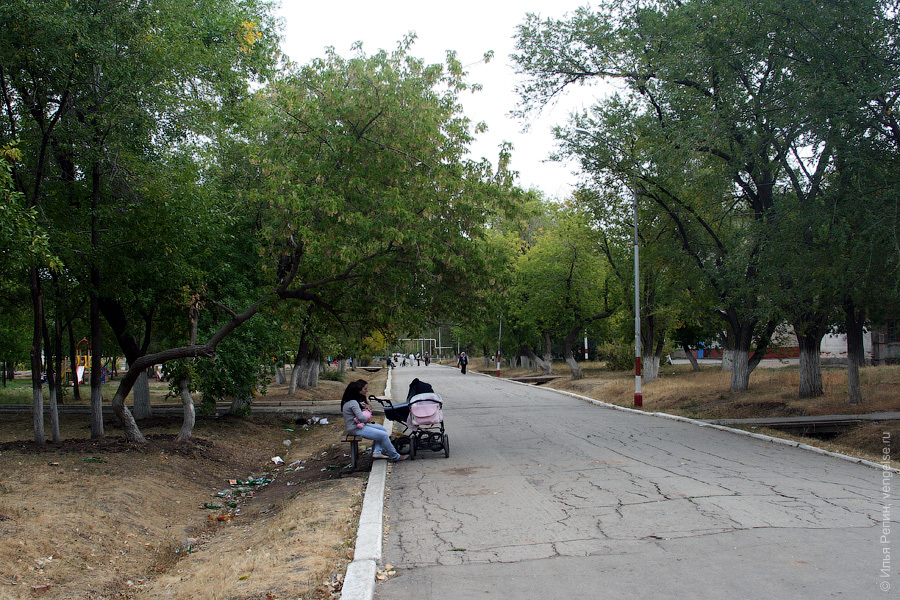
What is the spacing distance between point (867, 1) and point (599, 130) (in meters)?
10.3

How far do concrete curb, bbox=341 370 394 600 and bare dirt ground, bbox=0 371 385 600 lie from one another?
0.13 meters

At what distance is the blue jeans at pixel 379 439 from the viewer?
1094cm

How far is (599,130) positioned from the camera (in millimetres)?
21703

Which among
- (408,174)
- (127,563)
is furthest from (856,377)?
(127,563)

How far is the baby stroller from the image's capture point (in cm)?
1148

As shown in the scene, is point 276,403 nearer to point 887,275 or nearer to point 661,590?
point 887,275

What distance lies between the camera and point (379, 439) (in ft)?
36.5

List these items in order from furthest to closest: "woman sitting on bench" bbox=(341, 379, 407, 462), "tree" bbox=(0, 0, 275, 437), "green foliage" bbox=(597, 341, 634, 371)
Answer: "green foliage" bbox=(597, 341, 634, 371)
"woman sitting on bench" bbox=(341, 379, 407, 462)
"tree" bbox=(0, 0, 275, 437)

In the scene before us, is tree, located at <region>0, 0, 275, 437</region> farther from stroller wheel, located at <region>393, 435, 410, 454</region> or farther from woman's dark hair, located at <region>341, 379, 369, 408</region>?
stroller wheel, located at <region>393, 435, 410, 454</region>

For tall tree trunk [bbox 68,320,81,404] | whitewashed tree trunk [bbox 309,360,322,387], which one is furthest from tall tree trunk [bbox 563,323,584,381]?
tall tree trunk [bbox 68,320,81,404]

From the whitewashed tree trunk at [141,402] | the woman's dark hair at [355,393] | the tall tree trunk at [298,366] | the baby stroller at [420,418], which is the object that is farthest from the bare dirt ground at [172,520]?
the tall tree trunk at [298,366]

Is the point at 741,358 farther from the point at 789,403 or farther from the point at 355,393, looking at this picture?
the point at 355,393

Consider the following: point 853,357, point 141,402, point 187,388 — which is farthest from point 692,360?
point 187,388

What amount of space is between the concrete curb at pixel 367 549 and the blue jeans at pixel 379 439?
1.58 meters
